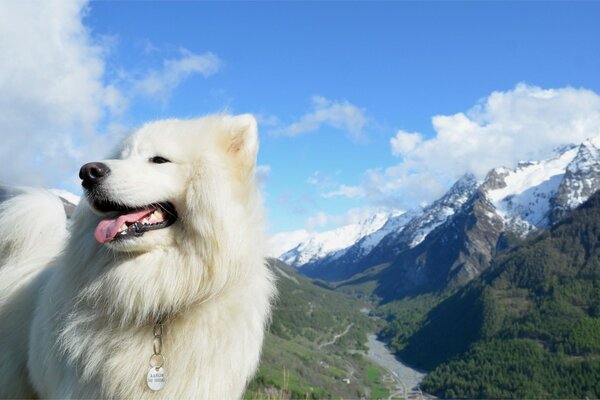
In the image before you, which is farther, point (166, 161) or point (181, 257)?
point (166, 161)

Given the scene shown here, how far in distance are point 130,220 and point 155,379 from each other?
4.68 ft

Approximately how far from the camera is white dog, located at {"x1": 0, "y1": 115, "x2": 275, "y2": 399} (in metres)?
4.48

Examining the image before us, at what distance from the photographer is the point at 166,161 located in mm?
4875

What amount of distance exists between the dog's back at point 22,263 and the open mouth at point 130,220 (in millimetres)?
1921

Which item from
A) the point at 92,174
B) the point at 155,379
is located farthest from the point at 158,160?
the point at 155,379

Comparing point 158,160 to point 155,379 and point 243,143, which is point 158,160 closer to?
point 243,143

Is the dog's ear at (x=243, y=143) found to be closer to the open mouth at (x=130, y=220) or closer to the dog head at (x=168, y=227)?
the dog head at (x=168, y=227)

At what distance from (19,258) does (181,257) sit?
314 centimetres

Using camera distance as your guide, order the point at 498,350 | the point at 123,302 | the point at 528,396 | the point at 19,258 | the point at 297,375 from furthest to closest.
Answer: the point at 498,350, the point at 297,375, the point at 528,396, the point at 19,258, the point at 123,302

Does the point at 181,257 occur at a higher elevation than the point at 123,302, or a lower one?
higher

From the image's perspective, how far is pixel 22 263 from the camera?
6.28 m

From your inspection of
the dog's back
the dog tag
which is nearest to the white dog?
the dog tag

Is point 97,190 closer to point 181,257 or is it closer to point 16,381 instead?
point 181,257

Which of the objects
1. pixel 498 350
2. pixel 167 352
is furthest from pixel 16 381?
pixel 498 350
